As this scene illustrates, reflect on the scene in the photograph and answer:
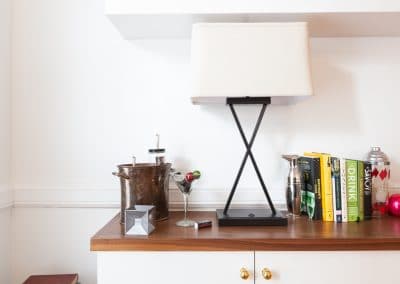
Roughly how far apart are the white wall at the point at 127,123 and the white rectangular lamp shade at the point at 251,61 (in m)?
0.35

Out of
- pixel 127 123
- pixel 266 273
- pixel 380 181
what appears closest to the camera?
pixel 266 273

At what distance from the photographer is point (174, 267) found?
1117 millimetres

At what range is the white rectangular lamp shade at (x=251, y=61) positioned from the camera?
1.24 m

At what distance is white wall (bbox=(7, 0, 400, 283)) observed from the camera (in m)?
1.59

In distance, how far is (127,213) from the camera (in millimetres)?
1163

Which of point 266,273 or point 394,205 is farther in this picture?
point 394,205

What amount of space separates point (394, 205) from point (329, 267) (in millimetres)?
517

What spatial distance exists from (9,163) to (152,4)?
0.94 metres

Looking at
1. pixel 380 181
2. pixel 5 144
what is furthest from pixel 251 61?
pixel 5 144

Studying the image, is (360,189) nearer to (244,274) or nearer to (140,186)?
(244,274)

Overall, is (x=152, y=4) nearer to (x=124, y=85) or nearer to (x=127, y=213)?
(x=124, y=85)

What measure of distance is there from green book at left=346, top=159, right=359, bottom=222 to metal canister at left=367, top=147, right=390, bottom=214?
0.19 metres

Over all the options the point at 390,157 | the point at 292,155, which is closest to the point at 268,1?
the point at 292,155

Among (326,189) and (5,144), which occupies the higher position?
(5,144)
